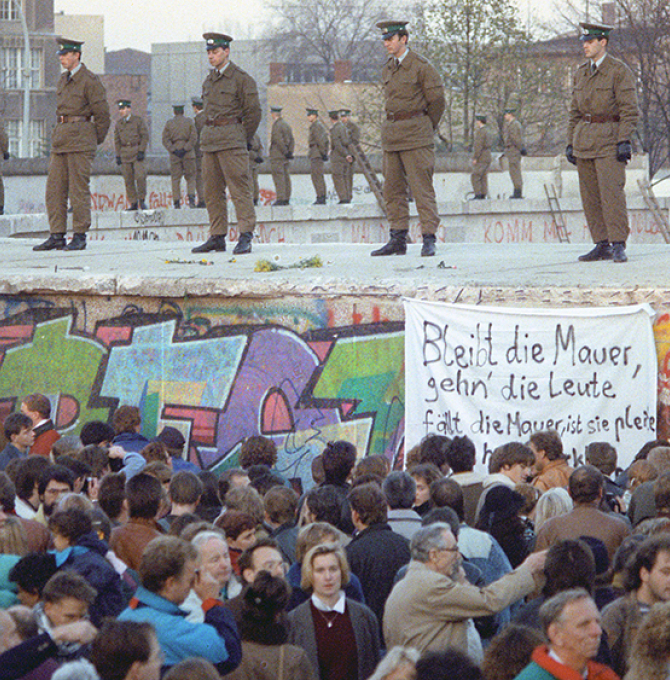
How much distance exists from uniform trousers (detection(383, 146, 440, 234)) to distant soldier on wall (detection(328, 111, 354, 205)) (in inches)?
593

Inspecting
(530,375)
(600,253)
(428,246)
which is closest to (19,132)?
(428,246)

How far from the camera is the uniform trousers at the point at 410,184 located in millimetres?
10695

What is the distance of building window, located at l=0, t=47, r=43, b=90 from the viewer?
60.0 m

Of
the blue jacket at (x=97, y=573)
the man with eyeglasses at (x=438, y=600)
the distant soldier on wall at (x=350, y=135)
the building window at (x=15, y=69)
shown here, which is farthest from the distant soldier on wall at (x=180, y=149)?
the building window at (x=15, y=69)

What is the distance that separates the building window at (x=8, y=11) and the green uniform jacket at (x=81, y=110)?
169 feet

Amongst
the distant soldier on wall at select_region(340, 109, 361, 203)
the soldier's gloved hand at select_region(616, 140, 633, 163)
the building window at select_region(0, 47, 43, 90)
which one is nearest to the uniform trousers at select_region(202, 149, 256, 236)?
the soldier's gloved hand at select_region(616, 140, 633, 163)

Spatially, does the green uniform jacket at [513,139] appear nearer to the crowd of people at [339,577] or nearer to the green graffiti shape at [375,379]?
the green graffiti shape at [375,379]

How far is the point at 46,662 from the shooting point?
13.4 feet

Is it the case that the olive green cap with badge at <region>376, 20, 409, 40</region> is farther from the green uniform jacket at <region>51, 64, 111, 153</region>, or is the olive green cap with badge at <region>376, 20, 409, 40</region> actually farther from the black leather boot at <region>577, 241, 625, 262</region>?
the green uniform jacket at <region>51, 64, 111, 153</region>

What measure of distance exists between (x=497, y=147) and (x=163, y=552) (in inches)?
1285

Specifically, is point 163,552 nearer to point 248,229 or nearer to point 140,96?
point 248,229

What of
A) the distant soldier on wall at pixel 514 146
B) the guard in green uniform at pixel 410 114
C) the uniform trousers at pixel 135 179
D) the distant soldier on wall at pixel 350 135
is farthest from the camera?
the distant soldier on wall at pixel 514 146

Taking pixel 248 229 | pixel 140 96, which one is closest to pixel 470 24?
pixel 248 229

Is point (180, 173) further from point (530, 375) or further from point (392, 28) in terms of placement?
point (530, 375)
